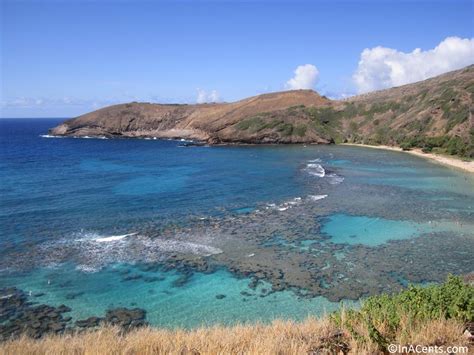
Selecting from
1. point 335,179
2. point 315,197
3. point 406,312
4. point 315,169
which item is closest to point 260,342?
point 406,312

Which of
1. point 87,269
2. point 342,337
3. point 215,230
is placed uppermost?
point 342,337

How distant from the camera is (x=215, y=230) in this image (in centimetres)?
3200

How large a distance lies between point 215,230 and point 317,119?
91054 millimetres

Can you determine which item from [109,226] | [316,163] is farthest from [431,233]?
[316,163]

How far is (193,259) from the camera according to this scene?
26.3m

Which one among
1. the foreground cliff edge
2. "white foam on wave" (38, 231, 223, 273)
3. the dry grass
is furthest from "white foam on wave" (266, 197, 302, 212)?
the dry grass

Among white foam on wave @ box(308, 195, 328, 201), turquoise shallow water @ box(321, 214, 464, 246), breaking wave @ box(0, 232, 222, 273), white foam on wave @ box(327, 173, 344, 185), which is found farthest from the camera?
white foam on wave @ box(327, 173, 344, 185)

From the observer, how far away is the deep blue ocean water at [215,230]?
71.4 ft

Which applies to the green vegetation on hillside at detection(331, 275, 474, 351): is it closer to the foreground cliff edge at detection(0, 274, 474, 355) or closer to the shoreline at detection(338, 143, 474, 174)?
the foreground cliff edge at detection(0, 274, 474, 355)

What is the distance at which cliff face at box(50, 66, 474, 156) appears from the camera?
90.2 metres

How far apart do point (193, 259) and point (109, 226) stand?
1023 centimetres

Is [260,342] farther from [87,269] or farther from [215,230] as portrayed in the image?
[215,230]

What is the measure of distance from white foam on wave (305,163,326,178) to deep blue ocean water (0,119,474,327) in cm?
17

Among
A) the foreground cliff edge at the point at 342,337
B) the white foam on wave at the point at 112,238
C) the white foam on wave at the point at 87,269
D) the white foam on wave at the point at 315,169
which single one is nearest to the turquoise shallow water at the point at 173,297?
the white foam on wave at the point at 87,269
